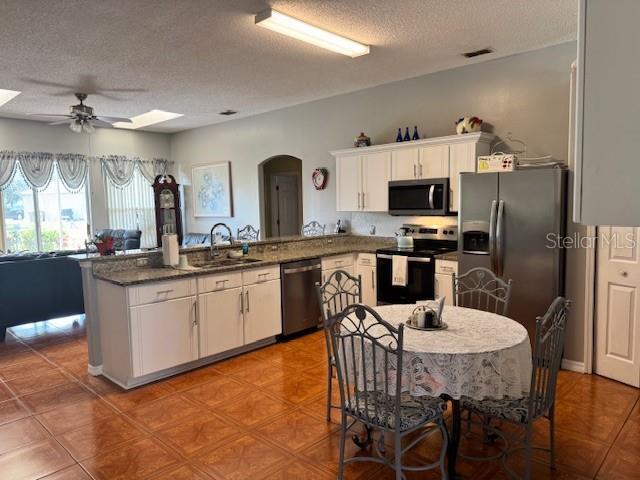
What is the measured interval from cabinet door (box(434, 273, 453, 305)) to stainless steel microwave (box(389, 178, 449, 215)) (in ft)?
2.29

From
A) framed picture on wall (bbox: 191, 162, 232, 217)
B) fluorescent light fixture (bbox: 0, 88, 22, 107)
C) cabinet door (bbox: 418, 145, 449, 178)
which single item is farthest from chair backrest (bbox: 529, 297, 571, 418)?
framed picture on wall (bbox: 191, 162, 232, 217)

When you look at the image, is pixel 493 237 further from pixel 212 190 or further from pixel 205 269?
pixel 212 190

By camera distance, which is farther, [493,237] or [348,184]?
[348,184]

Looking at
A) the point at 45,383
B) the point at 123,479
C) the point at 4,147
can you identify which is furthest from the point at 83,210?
the point at 123,479

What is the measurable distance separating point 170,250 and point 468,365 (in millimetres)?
2812

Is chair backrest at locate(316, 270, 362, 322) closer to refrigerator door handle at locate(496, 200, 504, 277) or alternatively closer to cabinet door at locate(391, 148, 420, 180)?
refrigerator door handle at locate(496, 200, 504, 277)

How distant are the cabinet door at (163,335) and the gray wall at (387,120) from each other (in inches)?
111

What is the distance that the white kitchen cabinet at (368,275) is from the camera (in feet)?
16.8

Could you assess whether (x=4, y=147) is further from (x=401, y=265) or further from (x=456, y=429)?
(x=456, y=429)

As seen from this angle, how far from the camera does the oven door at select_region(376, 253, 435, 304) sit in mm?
4535

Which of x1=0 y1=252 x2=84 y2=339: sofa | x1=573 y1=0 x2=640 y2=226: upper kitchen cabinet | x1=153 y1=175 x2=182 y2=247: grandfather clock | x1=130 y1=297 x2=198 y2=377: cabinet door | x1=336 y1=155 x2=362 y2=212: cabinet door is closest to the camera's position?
x1=573 y1=0 x2=640 y2=226: upper kitchen cabinet

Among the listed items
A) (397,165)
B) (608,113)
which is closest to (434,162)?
(397,165)

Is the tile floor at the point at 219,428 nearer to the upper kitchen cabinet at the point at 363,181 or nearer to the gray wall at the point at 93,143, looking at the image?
the upper kitchen cabinet at the point at 363,181

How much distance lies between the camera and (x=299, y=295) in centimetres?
468
